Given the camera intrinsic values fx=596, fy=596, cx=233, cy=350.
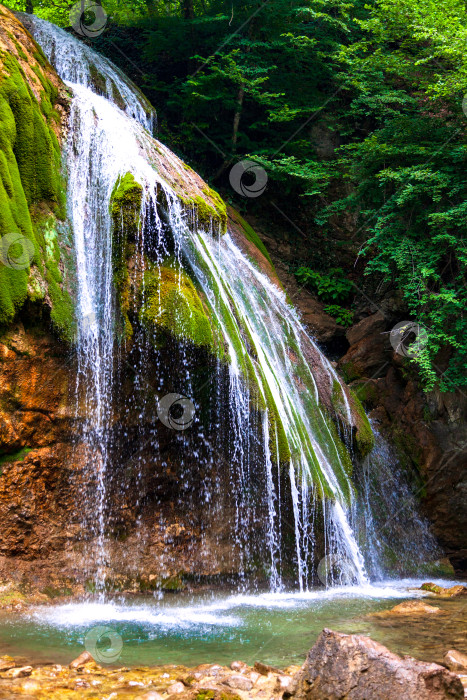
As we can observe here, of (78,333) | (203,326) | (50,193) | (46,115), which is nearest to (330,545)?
(203,326)

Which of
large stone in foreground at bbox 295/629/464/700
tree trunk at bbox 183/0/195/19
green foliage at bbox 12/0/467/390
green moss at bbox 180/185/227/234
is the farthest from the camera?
tree trunk at bbox 183/0/195/19

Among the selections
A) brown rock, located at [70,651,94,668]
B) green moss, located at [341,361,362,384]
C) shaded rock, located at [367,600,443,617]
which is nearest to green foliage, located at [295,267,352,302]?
green moss, located at [341,361,362,384]

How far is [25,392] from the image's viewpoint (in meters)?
6.70

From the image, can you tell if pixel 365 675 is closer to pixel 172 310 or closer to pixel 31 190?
pixel 172 310

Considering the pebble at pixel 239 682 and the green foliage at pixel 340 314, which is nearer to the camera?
the pebble at pixel 239 682

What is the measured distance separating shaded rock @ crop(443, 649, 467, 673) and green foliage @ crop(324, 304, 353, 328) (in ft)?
31.3

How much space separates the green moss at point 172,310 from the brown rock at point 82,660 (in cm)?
366

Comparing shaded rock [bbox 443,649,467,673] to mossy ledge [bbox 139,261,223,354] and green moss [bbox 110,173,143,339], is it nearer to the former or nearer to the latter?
mossy ledge [bbox 139,261,223,354]

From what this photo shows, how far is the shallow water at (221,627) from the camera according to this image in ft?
15.0

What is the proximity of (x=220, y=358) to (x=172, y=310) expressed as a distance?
2.76ft

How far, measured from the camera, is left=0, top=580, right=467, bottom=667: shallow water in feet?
15.0

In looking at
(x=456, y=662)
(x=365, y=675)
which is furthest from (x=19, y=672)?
(x=456, y=662)

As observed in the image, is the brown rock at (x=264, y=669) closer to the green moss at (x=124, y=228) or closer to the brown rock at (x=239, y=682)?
the brown rock at (x=239, y=682)

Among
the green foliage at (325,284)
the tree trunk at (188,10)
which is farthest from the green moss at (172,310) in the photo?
the tree trunk at (188,10)
